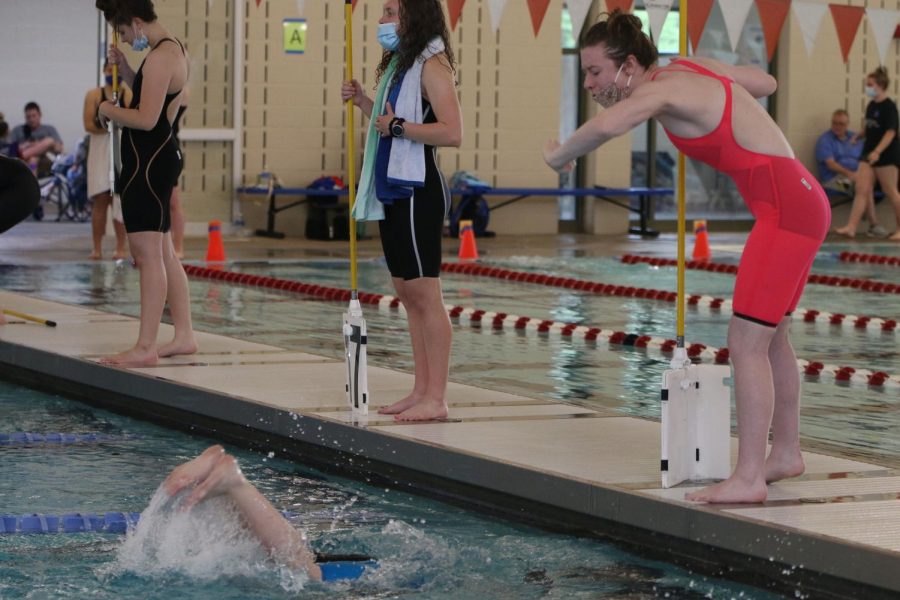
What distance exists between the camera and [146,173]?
7.02m

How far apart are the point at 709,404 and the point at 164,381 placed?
109 inches

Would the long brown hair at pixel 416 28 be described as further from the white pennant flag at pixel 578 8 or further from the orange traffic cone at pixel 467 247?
the orange traffic cone at pixel 467 247

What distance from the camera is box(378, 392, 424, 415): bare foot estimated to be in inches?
234

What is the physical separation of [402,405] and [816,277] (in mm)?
8306

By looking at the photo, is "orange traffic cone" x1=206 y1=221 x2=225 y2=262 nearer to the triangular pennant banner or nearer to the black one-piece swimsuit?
the triangular pennant banner

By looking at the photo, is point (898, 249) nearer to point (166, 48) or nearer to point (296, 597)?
point (166, 48)

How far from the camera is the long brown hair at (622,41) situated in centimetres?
449

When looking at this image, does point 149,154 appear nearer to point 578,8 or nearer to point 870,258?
point 578,8

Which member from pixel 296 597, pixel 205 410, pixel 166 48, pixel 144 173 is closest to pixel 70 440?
pixel 205 410

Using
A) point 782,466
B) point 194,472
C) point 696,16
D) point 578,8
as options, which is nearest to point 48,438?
point 194,472

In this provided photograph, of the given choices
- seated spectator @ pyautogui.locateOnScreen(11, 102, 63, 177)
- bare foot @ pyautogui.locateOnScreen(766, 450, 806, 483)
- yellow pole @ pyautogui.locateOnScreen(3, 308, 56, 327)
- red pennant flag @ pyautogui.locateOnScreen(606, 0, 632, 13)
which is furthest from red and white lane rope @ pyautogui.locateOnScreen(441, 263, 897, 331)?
seated spectator @ pyautogui.locateOnScreen(11, 102, 63, 177)

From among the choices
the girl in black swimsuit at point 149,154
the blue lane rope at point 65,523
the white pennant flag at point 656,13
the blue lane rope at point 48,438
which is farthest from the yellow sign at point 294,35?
the blue lane rope at point 65,523

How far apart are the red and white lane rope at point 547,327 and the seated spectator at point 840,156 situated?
10120 millimetres

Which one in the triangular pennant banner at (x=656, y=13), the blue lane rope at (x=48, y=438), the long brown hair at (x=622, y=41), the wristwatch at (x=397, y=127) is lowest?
the blue lane rope at (x=48, y=438)
